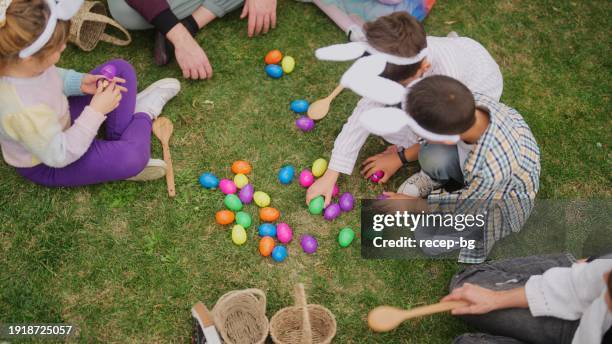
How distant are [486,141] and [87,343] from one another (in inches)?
64.9

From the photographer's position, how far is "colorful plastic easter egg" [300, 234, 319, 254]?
2271 millimetres

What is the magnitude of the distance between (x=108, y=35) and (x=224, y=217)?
1.17 m

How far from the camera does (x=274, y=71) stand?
268 cm

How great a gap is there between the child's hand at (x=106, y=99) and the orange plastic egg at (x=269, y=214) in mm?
735

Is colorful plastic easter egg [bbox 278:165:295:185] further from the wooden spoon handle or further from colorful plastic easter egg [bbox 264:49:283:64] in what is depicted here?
colorful plastic easter egg [bbox 264:49:283:64]

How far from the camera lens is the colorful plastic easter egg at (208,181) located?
7.79 feet

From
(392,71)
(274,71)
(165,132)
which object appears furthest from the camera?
(274,71)

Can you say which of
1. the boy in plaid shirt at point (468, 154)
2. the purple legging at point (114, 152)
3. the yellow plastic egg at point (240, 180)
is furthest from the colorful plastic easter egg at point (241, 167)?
the boy in plaid shirt at point (468, 154)

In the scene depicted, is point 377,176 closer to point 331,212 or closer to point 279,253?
point 331,212

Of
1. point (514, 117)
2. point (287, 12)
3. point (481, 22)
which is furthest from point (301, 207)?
point (481, 22)

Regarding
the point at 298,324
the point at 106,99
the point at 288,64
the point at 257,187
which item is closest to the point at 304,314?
the point at 298,324

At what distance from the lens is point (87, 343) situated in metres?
2.08

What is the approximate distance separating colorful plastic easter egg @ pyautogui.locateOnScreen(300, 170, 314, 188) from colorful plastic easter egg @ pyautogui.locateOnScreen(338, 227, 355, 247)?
0.27m

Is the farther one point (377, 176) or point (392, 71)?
point (377, 176)
